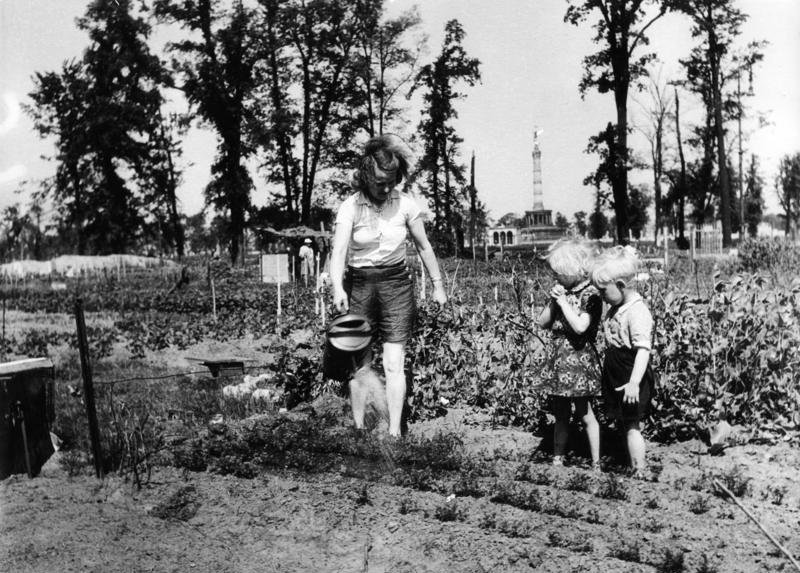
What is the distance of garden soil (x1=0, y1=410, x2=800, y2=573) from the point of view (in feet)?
9.77

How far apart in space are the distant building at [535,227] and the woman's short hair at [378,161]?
69.6 m

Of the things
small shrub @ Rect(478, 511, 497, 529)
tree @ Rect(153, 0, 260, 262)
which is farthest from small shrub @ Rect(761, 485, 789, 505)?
tree @ Rect(153, 0, 260, 262)

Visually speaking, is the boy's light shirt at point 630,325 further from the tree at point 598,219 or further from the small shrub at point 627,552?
the tree at point 598,219

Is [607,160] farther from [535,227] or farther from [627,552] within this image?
[535,227]

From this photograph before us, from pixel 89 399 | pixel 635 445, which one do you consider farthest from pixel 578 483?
pixel 89 399

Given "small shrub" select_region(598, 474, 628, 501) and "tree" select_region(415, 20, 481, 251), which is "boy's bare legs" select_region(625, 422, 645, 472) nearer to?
"small shrub" select_region(598, 474, 628, 501)

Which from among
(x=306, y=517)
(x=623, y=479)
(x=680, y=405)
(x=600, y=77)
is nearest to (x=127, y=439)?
(x=306, y=517)

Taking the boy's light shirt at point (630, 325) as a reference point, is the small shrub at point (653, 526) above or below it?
below

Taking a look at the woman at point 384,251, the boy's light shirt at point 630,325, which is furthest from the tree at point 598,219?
the boy's light shirt at point 630,325

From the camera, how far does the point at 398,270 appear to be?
464 centimetres

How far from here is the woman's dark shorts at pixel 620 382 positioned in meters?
4.01

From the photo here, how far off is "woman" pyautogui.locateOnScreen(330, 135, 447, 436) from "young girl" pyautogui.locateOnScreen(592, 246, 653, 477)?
3.32ft

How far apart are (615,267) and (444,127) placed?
109 feet

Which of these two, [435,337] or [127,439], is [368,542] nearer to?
[127,439]
